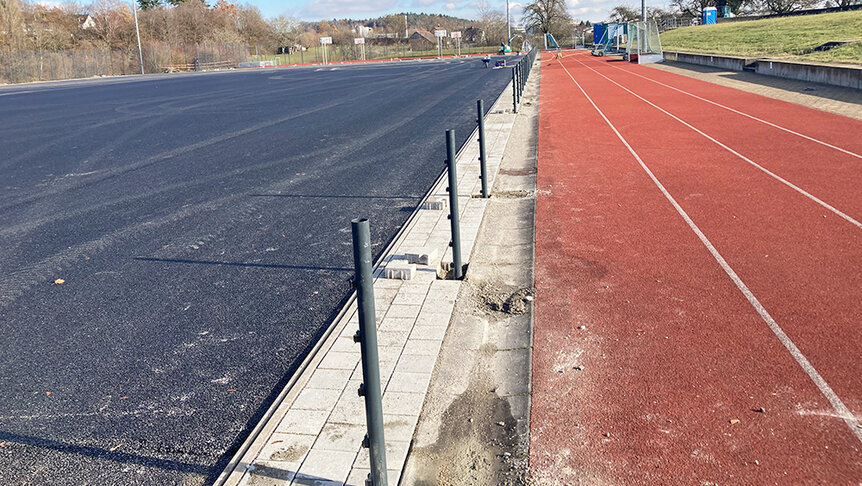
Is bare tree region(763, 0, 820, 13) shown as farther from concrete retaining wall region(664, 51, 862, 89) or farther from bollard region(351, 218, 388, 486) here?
bollard region(351, 218, 388, 486)

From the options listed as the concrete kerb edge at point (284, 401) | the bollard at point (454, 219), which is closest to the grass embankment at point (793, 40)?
the bollard at point (454, 219)

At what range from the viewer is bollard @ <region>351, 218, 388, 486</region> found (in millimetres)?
3090

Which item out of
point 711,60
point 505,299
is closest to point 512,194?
point 505,299

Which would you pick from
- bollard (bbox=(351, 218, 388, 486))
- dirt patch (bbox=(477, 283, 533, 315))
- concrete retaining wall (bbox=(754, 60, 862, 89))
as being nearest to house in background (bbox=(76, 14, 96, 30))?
concrete retaining wall (bbox=(754, 60, 862, 89))

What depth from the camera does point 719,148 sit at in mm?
12914

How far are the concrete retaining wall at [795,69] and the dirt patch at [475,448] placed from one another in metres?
20.6

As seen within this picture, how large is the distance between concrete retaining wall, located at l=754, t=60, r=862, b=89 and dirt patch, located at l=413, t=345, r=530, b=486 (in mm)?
20555

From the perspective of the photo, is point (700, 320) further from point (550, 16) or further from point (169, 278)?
point (550, 16)

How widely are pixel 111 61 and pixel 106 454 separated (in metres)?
72.7

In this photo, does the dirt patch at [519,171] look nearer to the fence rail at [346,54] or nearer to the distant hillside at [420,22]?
the fence rail at [346,54]

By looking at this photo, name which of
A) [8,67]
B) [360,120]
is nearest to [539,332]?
[360,120]

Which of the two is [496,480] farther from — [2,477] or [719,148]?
[719,148]

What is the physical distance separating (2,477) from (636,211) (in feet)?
23.3

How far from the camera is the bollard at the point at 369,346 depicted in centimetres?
309
